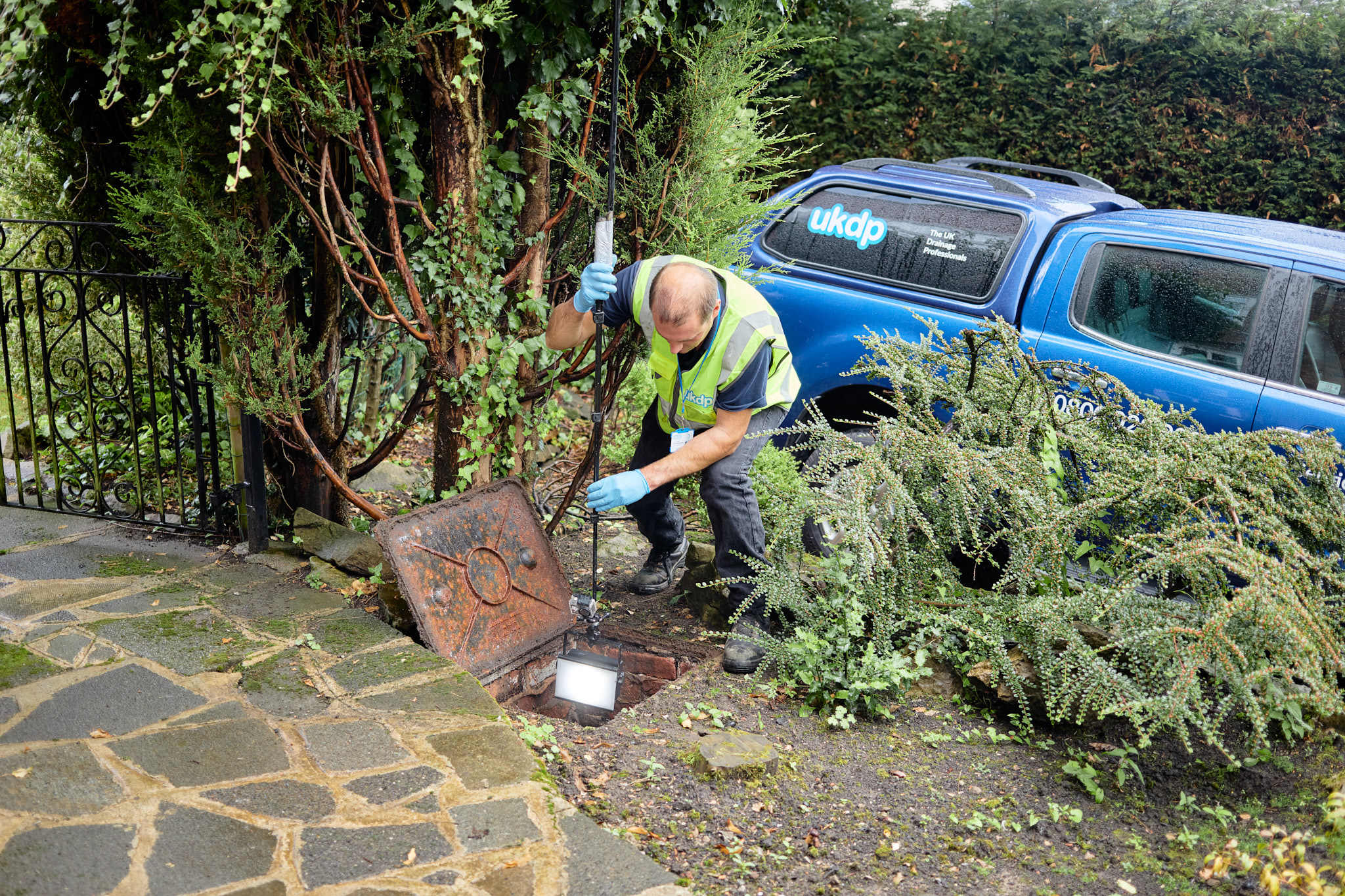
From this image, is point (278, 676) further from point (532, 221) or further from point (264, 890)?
point (532, 221)

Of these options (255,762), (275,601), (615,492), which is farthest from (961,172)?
(255,762)

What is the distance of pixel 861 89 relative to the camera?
28.0ft

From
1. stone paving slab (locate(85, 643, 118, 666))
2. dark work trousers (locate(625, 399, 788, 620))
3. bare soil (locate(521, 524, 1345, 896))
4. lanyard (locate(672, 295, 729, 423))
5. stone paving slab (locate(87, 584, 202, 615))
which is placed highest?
lanyard (locate(672, 295, 729, 423))

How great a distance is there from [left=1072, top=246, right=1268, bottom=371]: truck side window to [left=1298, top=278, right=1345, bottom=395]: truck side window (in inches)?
8.7

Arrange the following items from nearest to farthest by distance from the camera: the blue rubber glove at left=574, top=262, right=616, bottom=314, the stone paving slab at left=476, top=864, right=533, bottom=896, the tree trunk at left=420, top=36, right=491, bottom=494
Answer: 1. the stone paving slab at left=476, top=864, right=533, bottom=896
2. the tree trunk at left=420, top=36, right=491, bottom=494
3. the blue rubber glove at left=574, top=262, right=616, bottom=314

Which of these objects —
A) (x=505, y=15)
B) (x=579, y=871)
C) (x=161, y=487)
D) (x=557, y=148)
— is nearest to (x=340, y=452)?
(x=161, y=487)

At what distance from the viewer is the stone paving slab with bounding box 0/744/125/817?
231 centimetres

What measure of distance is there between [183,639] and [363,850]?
1.36m

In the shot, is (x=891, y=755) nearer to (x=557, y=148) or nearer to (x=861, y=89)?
(x=557, y=148)

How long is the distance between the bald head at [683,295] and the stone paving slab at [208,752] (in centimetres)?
185

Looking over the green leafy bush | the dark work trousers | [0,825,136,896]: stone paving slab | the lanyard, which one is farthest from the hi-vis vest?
[0,825,136,896]: stone paving slab

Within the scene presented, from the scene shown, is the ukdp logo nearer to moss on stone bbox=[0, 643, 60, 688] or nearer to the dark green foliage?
the dark green foliage

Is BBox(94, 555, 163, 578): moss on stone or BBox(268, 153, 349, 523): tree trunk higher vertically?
BBox(268, 153, 349, 523): tree trunk

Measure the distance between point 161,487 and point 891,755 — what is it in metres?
3.40
